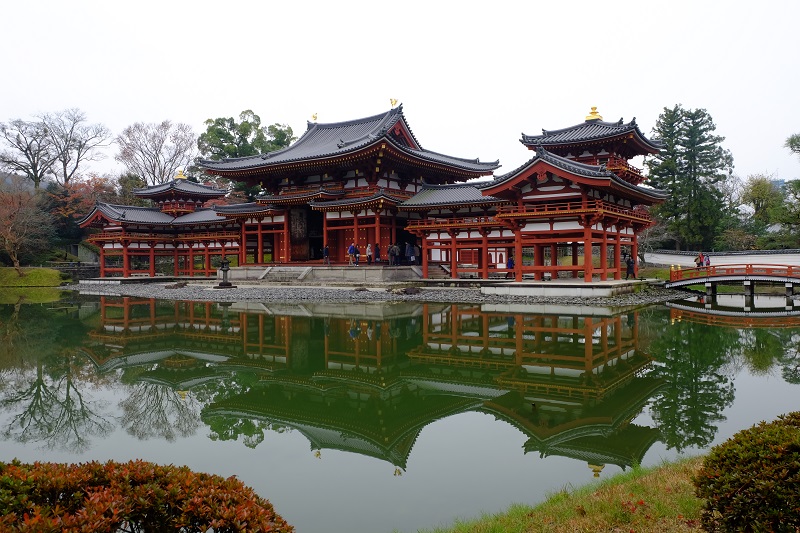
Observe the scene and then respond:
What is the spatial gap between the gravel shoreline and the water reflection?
12.7ft

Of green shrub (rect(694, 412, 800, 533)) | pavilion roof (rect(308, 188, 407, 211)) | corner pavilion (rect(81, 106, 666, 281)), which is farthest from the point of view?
pavilion roof (rect(308, 188, 407, 211))

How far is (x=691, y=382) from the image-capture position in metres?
8.75

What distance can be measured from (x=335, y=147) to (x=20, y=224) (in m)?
27.3

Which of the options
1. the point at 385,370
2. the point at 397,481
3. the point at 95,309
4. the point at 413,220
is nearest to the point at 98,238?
the point at 95,309

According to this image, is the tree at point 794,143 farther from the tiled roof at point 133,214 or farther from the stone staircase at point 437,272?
the tiled roof at point 133,214

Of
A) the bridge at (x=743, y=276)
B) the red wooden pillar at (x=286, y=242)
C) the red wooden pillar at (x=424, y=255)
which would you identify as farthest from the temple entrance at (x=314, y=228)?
the bridge at (x=743, y=276)

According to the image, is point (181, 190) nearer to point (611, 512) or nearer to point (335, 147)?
point (335, 147)

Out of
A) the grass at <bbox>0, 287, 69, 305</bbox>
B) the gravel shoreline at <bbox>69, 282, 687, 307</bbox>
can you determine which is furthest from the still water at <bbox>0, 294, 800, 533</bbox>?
the grass at <bbox>0, 287, 69, 305</bbox>

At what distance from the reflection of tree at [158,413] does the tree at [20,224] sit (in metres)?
40.9

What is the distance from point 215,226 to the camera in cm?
4053

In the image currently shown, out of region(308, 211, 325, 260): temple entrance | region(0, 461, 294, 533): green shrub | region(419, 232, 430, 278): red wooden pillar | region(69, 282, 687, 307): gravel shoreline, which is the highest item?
region(308, 211, 325, 260): temple entrance

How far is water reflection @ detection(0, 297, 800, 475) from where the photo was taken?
661 cm

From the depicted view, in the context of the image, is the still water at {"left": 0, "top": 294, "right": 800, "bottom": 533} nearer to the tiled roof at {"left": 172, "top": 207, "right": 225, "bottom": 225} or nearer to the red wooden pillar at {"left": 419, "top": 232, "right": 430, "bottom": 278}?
the red wooden pillar at {"left": 419, "top": 232, "right": 430, "bottom": 278}

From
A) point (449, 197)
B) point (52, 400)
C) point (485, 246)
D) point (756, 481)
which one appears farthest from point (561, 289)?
point (756, 481)
